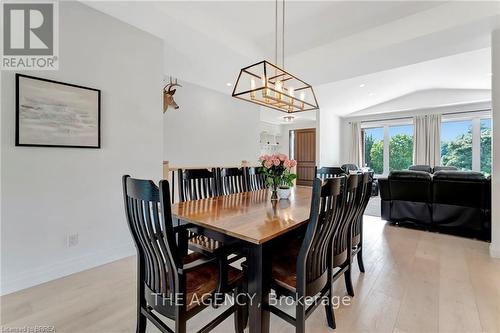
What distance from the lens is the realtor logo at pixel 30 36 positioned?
202cm

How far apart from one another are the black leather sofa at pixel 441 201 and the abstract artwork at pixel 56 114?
4245 mm

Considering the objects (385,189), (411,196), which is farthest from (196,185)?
(411,196)

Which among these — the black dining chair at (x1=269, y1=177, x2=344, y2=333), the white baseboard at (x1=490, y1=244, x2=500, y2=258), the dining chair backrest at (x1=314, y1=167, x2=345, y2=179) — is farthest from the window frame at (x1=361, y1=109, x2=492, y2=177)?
the black dining chair at (x1=269, y1=177, x2=344, y2=333)

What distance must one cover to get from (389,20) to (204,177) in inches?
114

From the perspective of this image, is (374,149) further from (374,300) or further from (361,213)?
(374,300)

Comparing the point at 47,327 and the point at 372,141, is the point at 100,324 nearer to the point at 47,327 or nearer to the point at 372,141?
the point at 47,327

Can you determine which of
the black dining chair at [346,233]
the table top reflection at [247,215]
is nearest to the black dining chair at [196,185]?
the table top reflection at [247,215]

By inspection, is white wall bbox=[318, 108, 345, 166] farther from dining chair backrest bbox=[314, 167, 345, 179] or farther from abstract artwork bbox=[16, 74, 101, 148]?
abstract artwork bbox=[16, 74, 101, 148]

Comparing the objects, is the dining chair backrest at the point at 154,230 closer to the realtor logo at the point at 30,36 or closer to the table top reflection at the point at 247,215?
the table top reflection at the point at 247,215

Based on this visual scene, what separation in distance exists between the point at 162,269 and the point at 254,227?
526 millimetres

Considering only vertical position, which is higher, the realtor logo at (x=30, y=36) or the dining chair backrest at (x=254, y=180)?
the realtor logo at (x=30, y=36)

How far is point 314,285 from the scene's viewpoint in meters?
1.43

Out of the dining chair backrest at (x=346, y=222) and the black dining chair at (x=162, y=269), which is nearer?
the black dining chair at (x=162, y=269)

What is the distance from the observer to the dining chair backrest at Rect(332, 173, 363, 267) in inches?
63.0
